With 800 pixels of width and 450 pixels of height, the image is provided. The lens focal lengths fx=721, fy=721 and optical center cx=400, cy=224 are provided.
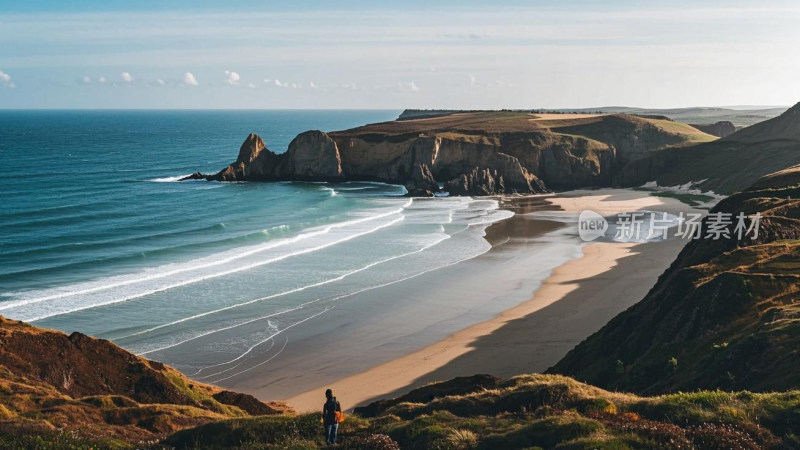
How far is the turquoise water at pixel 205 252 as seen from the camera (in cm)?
3506

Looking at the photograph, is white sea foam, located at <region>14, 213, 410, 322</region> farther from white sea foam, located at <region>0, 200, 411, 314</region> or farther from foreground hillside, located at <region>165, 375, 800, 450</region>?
foreground hillside, located at <region>165, 375, 800, 450</region>

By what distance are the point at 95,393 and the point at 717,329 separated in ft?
62.3

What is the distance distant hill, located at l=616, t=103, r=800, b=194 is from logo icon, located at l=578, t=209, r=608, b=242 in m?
19.6

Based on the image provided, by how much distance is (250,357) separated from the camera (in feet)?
103

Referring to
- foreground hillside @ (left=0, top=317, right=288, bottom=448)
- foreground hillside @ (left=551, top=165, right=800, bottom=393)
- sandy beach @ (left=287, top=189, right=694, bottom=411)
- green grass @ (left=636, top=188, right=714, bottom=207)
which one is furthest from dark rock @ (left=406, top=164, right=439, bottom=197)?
foreground hillside @ (left=0, top=317, right=288, bottom=448)

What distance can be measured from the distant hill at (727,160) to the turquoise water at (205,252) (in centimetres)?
2671

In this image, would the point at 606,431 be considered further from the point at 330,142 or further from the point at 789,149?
the point at 330,142

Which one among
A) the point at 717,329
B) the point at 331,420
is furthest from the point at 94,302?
the point at 717,329

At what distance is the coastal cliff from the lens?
9381cm

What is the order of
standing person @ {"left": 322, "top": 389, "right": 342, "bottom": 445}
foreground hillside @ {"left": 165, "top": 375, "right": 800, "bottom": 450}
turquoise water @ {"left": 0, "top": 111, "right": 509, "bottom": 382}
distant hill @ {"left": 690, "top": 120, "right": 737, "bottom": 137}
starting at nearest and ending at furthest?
foreground hillside @ {"left": 165, "top": 375, "right": 800, "bottom": 450} → standing person @ {"left": 322, "top": 389, "right": 342, "bottom": 445} → turquoise water @ {"left": 0, "top": 111, "right": 509, "bottom": 382} → distant hill @ {"left": 690, "top": 120, "right": 737, "bottom": 137}

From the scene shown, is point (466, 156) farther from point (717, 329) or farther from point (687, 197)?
point (717, 329)

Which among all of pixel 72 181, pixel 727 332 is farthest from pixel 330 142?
pixel 727 332

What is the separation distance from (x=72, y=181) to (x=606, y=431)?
92.9 metres

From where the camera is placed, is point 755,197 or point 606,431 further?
A: point 755,197
